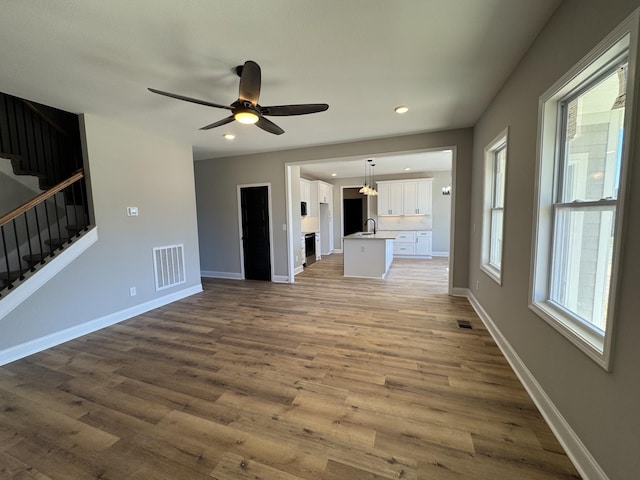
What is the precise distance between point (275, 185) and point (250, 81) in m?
3.29

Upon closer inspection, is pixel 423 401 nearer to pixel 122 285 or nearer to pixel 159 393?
pixel 159 393

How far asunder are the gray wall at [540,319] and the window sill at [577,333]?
0.05 metres

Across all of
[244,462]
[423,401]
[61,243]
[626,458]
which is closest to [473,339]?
[423,401]

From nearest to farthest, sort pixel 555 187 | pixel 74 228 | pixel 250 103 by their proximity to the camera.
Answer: pixel 555 187
pixel 250 103
pixel 74 228

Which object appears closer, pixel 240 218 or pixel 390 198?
pixel 240 218

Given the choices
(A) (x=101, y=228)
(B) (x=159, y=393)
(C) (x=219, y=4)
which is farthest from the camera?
(A) (x=101, y=228)

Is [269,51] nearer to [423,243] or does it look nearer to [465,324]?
[465,324]

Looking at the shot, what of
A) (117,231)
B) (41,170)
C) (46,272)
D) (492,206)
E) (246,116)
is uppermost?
(246,116)

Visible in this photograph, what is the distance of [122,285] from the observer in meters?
3.63

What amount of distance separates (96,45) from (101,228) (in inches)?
87.6

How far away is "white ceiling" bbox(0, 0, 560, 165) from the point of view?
1682 mm

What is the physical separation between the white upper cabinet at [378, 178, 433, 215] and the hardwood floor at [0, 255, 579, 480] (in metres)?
5.08

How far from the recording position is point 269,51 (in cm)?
209

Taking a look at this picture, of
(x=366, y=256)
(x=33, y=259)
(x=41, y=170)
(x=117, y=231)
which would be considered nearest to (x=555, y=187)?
(x=366, y=256)
